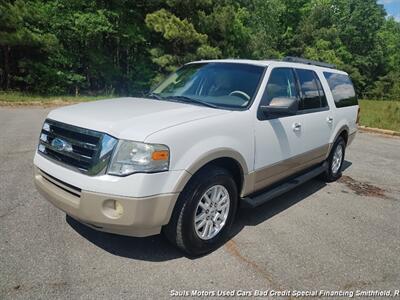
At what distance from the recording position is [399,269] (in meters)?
3.47

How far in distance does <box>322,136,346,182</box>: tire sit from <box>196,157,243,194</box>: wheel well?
2.55 metres

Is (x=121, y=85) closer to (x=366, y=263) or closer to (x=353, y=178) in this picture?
(x=353, y=178)

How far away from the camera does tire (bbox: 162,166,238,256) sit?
10.7 feet

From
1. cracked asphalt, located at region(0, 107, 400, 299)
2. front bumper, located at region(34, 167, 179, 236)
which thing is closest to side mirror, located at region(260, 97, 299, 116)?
cracked asphalt, located at region(0, 107, 400, 299)

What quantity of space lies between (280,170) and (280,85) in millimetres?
1029

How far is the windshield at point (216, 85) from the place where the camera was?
13.1ft

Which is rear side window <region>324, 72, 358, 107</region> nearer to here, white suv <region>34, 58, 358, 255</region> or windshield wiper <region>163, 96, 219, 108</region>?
white suv <region>34, 58, 358, 255</region>

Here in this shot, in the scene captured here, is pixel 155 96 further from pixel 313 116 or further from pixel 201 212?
pixel 313 116

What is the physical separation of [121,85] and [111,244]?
891 inches

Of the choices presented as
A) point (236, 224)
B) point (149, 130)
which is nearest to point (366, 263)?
point (236, 224)

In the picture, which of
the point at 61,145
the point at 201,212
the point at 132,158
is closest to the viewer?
the point at 132,158

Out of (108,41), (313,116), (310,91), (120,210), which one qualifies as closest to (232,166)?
(120,210)

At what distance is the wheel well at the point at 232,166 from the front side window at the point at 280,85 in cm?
77

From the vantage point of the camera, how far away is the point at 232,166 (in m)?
3.77
